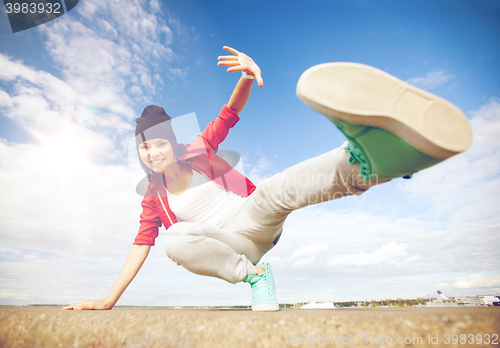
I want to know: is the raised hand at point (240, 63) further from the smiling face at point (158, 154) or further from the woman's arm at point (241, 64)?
the smiling face at point (158, 154)

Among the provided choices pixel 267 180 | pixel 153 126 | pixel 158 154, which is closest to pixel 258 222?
pixel 267 180

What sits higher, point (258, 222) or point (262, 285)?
point (258, 222)

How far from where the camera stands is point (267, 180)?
58.2 inches

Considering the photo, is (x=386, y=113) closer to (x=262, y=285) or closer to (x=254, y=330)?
(x=254, y=330)

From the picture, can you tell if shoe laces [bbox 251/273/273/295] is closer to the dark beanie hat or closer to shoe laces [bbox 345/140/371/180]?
shoe laces [bbox 345/140/371/180]

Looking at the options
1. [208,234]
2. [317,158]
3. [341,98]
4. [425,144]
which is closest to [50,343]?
[208,234]

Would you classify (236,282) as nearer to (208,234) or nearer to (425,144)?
(208,234)

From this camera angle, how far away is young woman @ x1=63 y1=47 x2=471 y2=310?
879mm

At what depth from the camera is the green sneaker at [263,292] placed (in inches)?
63.4

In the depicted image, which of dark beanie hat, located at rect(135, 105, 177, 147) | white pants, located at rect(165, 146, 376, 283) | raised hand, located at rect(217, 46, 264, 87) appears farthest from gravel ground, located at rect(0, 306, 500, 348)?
dark beanie hat, located at rect(135, 105, 177, 147)

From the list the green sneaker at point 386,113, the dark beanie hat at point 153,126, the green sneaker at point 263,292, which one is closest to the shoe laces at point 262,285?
the green sneaker at point 263,292

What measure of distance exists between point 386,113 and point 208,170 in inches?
64.9

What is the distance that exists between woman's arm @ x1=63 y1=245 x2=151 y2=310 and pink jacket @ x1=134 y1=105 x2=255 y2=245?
8 cm

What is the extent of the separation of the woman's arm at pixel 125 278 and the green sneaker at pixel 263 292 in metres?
1.09
